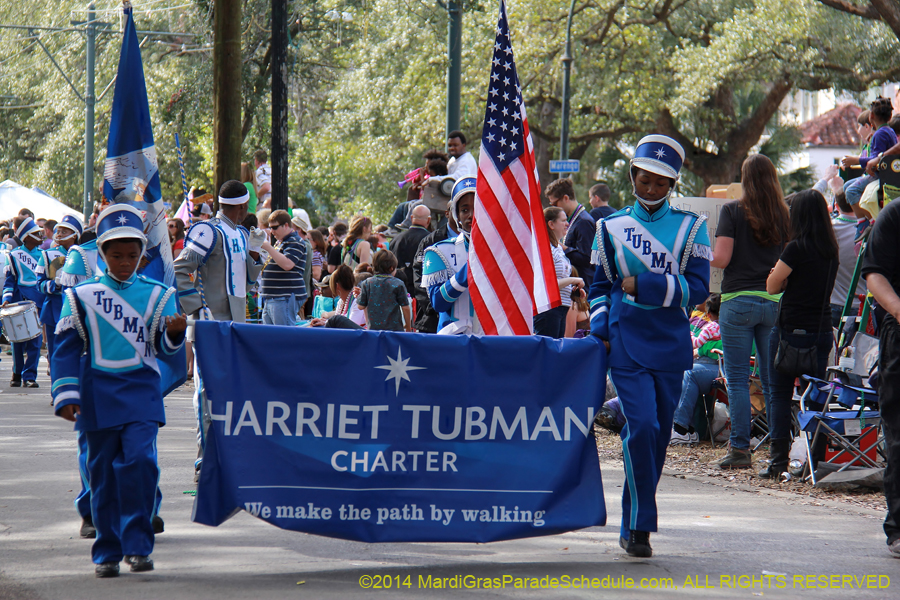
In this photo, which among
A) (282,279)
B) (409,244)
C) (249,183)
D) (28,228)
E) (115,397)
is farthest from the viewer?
(249,183)

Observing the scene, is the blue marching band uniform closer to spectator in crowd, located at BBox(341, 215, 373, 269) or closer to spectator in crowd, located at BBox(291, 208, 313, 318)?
spectator in crowd, located at BBox(291, 208, 313, 318)

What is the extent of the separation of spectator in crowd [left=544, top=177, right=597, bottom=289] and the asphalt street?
12.5 feet

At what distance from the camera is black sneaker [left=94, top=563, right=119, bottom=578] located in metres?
5.06

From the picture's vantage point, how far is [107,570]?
5.06 meters

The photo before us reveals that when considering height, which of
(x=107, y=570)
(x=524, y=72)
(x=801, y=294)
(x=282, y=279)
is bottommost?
(x=107, y=570)

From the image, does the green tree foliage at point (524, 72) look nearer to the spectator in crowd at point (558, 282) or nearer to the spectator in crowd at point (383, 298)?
the spectator in crowd at point (383, 298)

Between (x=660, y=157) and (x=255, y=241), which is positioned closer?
(x=660, y=157)

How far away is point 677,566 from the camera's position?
5.32 metres

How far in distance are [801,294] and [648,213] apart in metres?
2.77

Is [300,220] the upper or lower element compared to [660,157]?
lower

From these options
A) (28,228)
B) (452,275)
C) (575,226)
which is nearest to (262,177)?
(28,228)

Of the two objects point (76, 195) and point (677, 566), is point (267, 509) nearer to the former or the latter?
point (677, 566)

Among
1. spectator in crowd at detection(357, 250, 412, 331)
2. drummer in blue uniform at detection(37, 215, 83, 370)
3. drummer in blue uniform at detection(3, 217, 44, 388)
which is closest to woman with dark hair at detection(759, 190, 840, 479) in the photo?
spectator in crowd at detection(357, 250, 412, 331)

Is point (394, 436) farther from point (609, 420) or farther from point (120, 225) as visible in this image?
point (609, 420)
